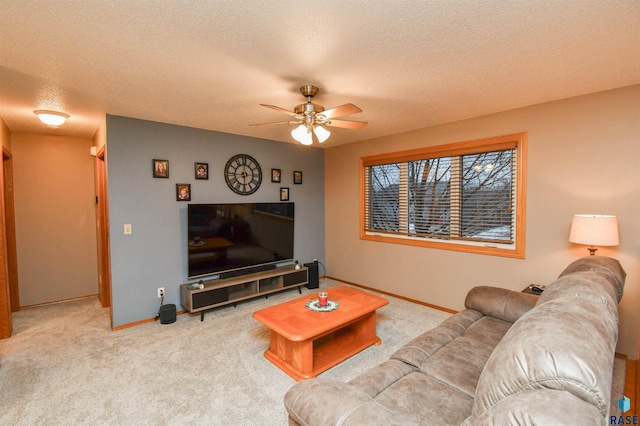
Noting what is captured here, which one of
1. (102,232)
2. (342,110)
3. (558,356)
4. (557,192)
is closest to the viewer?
(558,356)

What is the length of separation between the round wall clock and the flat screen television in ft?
1.12

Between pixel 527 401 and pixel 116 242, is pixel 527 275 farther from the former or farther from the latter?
pixel 116 242

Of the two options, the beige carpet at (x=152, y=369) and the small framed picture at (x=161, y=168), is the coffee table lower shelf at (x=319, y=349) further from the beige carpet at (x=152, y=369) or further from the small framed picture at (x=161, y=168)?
the small framed picture at (x=161, y=168)

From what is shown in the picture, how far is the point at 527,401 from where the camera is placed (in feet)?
2.59

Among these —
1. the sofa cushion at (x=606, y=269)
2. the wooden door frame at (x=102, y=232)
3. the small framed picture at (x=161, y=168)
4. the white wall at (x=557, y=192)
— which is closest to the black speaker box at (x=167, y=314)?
the wooden door frame at (x=102, y=232)

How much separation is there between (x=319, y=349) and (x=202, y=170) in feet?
8.72

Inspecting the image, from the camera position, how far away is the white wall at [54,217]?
4094 millimetres

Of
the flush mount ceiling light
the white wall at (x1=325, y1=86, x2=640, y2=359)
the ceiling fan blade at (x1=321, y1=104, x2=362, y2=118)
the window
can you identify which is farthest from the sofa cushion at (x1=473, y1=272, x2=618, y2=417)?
the flush mount ceiling light

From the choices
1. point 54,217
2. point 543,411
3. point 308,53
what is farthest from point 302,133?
point 54,217

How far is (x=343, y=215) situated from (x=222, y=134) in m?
2.30

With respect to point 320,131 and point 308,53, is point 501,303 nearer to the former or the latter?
point 320,131

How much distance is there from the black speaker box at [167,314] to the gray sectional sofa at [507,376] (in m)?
2.69

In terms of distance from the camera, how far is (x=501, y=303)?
2.46 metres

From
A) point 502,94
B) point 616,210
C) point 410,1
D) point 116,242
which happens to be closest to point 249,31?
point 410,1
